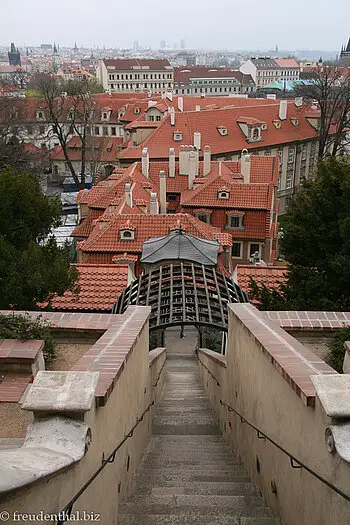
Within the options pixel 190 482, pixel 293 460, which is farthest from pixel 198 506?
pixel 293 460

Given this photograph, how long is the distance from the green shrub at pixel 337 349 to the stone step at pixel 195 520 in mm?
2524

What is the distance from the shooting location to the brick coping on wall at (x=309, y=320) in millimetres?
7562

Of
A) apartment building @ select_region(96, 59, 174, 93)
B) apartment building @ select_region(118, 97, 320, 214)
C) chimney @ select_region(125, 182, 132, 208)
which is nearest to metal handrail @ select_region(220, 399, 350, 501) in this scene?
chimney @ select_region(125, 182, 132, 208)

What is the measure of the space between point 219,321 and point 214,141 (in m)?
33.3

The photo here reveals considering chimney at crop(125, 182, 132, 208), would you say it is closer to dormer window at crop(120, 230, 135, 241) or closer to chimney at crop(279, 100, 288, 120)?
dormer window at crop(120, 230, 135, 241)

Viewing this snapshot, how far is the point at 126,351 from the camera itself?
541 centimetres

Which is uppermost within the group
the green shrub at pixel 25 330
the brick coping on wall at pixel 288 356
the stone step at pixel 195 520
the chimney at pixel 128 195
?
the brick coping on wall at pixel 288 356

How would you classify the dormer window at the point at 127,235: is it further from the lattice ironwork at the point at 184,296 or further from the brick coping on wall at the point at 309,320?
the brick coping on wall at the point at 309,320

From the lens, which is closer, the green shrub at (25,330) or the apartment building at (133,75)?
the green shrub at (25,330)

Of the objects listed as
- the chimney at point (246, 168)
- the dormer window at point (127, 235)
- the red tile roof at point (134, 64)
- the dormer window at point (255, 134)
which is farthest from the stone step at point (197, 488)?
the red tile roof at point (134, 64)

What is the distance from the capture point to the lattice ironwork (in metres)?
8.76

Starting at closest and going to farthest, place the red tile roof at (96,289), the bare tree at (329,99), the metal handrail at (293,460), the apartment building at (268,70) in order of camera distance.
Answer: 1. the metal handrail at (293,460)
2. the red tile roof at (96,289)
3. the bare tree at (329,99)
4. the apartment building at (268,70)

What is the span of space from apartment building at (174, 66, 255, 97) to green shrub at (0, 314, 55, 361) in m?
114

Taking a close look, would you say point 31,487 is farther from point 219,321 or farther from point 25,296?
point 25,296
